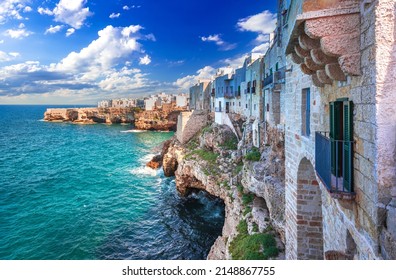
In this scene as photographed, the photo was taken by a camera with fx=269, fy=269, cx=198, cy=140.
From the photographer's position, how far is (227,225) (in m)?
12.7

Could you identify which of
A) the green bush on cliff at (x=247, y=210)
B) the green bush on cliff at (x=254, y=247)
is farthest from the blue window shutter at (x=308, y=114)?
the green bush on cliff at (x=247, y=210)

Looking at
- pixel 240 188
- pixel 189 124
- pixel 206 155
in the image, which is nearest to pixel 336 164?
pixel 240 188

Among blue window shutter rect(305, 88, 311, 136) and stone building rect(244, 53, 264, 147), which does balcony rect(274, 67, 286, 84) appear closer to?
stone building rect(244, 53, 264, 147)

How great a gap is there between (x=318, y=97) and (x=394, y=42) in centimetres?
209

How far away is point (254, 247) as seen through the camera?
8.52m

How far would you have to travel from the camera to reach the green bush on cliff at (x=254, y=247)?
801 cm

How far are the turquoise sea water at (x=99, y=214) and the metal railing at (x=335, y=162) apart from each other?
11.4 m

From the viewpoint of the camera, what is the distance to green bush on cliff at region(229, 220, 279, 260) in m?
8.01

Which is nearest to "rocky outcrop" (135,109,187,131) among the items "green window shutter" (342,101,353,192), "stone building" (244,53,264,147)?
"stone building" (244,53,264,147)

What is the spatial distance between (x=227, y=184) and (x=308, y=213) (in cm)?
930

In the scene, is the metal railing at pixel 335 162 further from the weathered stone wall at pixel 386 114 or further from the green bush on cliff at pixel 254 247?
the green bush on cliff at pixel 254 247

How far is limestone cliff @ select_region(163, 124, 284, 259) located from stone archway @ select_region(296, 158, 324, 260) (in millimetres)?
1808

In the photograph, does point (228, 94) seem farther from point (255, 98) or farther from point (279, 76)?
point (279, 76)
